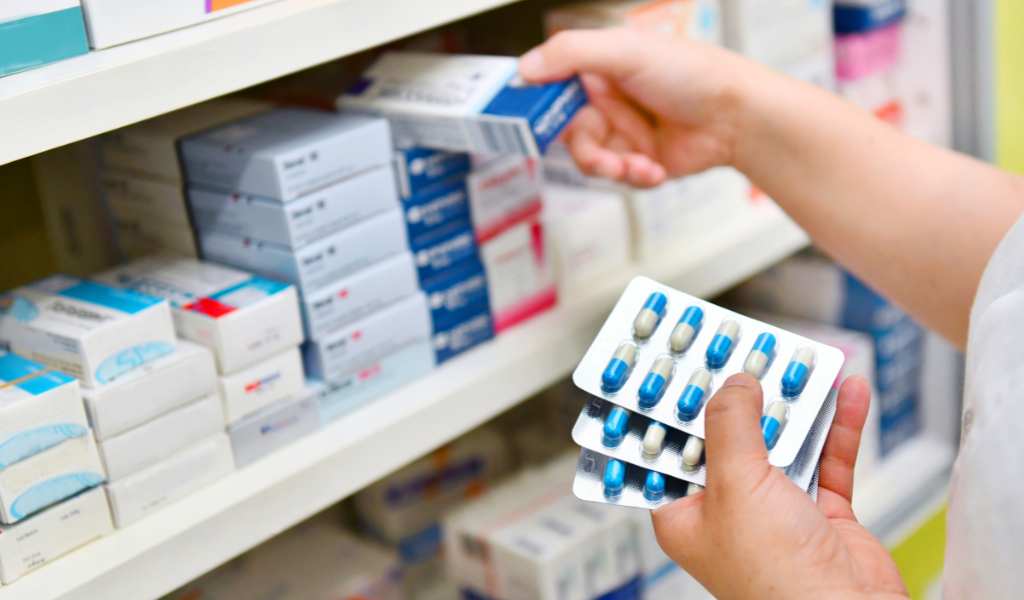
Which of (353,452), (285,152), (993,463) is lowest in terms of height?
(353,452)

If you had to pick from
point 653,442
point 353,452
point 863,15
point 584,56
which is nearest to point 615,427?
point 653,442

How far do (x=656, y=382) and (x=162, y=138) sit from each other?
439 mm

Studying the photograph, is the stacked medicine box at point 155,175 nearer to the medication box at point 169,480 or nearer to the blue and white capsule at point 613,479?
the medication box at point 169,480

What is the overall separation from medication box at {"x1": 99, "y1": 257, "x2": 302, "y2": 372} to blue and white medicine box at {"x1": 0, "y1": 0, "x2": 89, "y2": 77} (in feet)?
0.63

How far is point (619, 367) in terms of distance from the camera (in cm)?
70

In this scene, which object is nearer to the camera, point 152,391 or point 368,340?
point 152,391

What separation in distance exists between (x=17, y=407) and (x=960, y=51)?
3.56 ft

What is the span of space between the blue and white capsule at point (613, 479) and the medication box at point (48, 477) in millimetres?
322

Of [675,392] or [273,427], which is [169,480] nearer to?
[273,427]

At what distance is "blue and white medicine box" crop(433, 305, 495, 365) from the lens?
3.20 ft

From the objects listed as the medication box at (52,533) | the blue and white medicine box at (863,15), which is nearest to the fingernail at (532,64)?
the medication box at (52,533)

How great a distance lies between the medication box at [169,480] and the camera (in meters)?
0.79

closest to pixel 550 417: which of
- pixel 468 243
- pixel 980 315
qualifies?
pixel 468 243

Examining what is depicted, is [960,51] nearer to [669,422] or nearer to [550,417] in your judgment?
[550,417]
